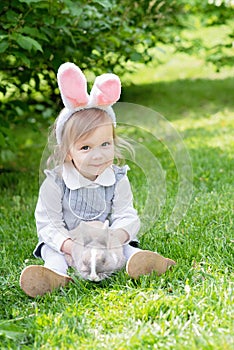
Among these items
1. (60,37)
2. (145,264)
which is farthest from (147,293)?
(60,37)

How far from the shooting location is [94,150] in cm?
265

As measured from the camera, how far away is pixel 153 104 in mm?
8055

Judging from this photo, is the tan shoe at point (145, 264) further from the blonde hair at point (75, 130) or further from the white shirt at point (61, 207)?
the blonde hair at point (75, 130)

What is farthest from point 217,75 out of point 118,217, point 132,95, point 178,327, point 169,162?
point 178,327

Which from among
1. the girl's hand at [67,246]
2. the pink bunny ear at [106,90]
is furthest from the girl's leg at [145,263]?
the pink bunny ear at [106,90]

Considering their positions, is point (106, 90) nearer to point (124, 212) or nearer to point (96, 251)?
point (124, 212)

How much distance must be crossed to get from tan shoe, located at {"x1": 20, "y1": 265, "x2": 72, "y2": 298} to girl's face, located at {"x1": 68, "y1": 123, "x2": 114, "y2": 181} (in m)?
0.47

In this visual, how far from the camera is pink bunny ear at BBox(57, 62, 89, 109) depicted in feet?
8.41

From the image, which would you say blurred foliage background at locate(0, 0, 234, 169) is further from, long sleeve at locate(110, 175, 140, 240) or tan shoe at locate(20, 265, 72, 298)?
tan shoe at locate(20, 265, 72, 298)

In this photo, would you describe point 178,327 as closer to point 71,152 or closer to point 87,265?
point 87,265

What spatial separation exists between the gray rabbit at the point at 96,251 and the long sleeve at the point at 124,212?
52mm

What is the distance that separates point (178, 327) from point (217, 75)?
819 cm

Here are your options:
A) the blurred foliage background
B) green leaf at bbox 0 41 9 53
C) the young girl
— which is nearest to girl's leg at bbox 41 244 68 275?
the young girl

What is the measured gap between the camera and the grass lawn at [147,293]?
2.11m
